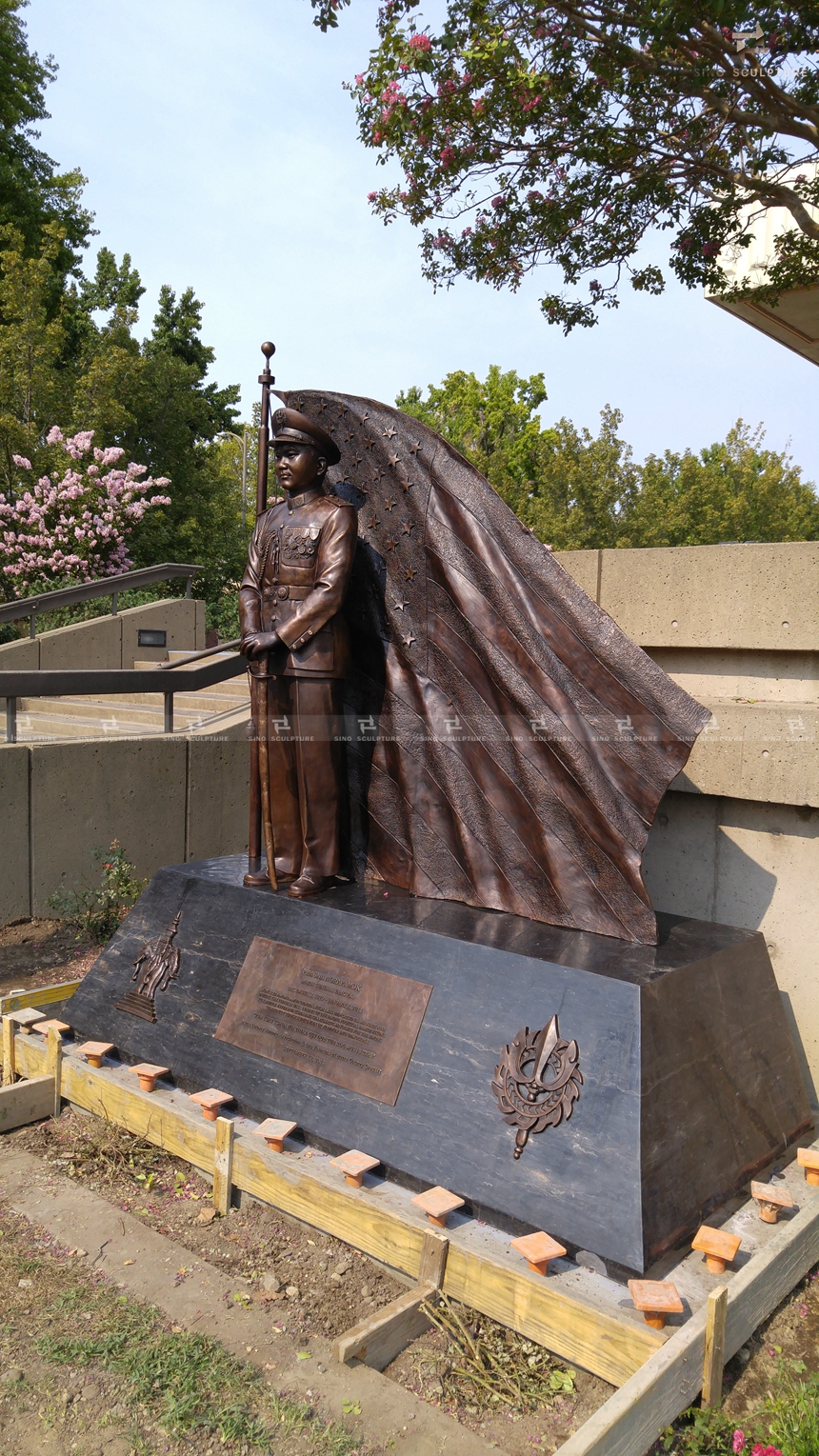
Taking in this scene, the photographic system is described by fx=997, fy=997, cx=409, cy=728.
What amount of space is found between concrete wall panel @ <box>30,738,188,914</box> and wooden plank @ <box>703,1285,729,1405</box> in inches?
208

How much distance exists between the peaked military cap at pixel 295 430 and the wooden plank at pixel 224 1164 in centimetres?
287

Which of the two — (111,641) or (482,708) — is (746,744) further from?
(111,641)

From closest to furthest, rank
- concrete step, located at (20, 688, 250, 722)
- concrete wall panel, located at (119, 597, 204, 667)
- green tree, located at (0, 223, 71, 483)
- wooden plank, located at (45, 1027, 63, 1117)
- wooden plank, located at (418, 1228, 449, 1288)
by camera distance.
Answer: wooden plank, located at (418, 1228, 449, 1288) → wooden plank, located at (45, 1027, 63, 1117) → concrete step, located at (20, 688, 250, 722) → concrete wall panel, located at (119, 597, 204, 667) → green tree, located at (0, 223, 71, 483)

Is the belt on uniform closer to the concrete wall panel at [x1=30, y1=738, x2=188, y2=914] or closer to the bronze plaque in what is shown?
the bronze plaque

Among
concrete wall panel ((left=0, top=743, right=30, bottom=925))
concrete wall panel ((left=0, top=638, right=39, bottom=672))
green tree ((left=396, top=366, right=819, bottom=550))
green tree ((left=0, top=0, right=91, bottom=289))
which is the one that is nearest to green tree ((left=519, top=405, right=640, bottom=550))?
green tree ((left=396, top=366, right=819, bottom=550))

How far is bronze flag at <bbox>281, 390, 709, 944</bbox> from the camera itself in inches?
153

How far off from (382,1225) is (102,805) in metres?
4.52

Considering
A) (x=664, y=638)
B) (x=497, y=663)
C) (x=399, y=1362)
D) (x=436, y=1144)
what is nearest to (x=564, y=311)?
(x=664, y=638)

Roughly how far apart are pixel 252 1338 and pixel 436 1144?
0.82m

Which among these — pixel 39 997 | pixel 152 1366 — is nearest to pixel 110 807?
pixel 39 997

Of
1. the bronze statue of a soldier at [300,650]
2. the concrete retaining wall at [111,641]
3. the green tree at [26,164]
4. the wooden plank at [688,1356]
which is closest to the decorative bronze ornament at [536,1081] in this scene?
the wooden plank at [688,1356]

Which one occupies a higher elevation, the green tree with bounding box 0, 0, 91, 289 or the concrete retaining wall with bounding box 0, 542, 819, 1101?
the green tree with bounding box 0, 0, 91, 289

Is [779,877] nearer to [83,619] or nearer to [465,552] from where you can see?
[465,552]

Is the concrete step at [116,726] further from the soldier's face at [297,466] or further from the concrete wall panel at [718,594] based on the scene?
the concrete wall panel at [718,594]
